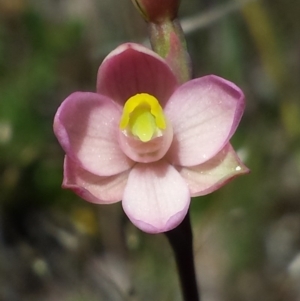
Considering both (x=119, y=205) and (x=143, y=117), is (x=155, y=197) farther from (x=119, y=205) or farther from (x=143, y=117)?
(x=119, y=205)

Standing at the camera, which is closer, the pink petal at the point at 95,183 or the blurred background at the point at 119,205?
the pink petal at the point at 95,183

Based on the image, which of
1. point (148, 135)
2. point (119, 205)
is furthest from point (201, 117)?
point (119, 205)

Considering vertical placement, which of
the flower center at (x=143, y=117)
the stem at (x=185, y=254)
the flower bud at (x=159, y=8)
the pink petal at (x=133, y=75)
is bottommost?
the stem at (x=185, y=254)

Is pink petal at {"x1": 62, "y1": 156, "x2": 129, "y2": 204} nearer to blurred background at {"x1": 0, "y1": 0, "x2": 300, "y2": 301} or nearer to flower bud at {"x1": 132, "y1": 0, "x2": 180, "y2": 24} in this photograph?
flower bud at {"x1": 132, "y1": 0, "x2": 180, "y2": 24}

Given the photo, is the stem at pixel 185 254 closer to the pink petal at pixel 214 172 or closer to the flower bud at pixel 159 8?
the pink petal at pixel 214 172

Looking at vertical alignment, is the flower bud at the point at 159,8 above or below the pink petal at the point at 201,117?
above

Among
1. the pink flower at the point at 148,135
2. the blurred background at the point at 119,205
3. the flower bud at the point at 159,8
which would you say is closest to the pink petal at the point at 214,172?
the pink flower at the point at 148,135
